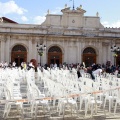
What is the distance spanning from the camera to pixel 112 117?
11070mm

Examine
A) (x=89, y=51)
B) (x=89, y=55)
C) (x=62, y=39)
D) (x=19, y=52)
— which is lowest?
(x=89, y=55)

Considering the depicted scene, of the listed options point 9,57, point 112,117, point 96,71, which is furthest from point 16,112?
point 9,57

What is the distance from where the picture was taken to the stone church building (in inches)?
1750

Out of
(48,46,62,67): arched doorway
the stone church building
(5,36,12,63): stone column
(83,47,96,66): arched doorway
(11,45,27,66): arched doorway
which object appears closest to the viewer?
(5,36,12,63): stone column

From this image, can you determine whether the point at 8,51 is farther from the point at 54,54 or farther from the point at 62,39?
the point at 62,39

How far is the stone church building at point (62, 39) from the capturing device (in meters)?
44.4

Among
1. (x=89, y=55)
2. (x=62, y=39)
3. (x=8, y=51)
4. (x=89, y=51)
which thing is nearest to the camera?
(x=8, y=51)

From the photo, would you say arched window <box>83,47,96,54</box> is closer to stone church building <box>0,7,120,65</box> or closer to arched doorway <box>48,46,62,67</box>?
stone church building <box>0,7,120,65</box>

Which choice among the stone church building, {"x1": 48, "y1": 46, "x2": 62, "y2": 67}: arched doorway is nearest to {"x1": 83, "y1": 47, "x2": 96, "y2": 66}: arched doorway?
the stone church building

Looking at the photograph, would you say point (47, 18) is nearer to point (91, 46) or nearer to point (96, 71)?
point (91, 46)

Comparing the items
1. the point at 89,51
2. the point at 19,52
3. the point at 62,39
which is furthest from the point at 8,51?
the point at 89,51

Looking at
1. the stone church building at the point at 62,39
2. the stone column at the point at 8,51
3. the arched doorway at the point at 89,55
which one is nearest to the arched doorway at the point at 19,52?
the stone church building at the point at 62,39

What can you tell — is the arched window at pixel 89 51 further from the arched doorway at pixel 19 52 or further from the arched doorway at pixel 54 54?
the arched doorway at pixel 19 52

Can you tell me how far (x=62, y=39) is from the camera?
45.5m
